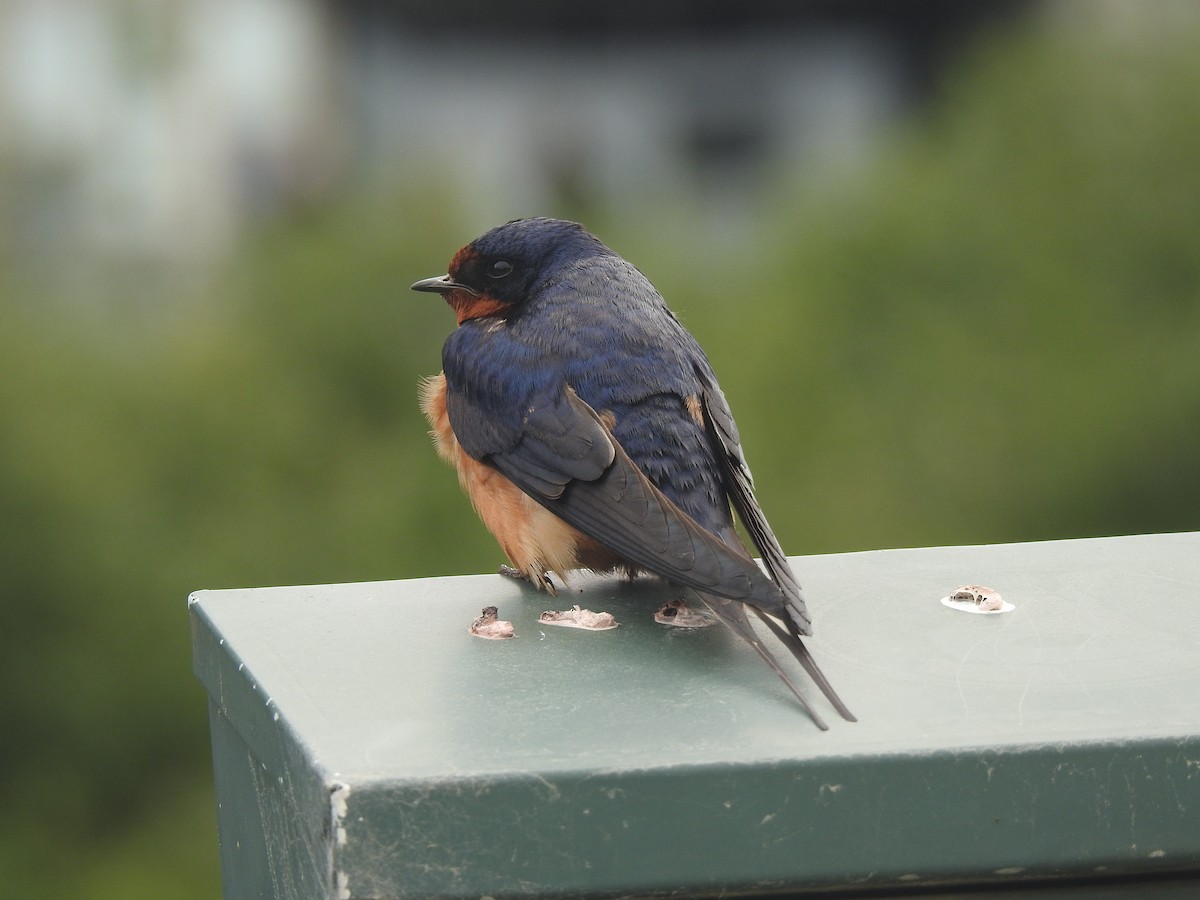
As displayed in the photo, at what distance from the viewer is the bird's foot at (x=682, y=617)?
234cm

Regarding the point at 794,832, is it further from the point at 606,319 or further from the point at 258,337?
the point at 258,337

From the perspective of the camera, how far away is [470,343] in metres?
3.02

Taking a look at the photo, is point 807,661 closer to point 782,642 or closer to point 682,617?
point 782,642

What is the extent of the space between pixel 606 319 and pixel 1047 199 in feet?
14.1

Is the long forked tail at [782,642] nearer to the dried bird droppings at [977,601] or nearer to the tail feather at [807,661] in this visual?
the tail feather at [807,661]

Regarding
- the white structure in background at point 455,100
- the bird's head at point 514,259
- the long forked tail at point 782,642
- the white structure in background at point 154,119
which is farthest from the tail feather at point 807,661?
the white structure in background at point 455,100

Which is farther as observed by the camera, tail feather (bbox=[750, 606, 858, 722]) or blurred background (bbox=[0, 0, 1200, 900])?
blurred background (bbox=[0, 0, 1200, 900])

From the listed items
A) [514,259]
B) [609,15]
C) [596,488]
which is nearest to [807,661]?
[596,488]

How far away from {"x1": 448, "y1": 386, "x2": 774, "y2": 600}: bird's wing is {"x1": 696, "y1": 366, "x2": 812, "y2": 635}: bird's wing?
6 centimetres

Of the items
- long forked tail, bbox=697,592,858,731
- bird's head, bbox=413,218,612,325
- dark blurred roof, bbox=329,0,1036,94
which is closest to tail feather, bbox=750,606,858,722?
long forked tail, bbox=697,592,858,731

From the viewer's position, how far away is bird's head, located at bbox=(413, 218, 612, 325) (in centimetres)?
316

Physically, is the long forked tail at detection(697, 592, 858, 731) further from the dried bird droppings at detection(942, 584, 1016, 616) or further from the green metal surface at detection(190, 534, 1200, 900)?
the dried bird droppings at detection(942, 584, 1016, 616)

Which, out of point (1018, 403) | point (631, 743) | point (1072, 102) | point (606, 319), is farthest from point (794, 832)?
point (1072, 102)

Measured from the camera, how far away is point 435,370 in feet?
20.0
